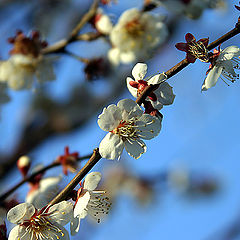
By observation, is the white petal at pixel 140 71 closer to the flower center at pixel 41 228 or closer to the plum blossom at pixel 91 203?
the plum blossom at pixel 91 203

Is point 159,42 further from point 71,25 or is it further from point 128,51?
point 71,25

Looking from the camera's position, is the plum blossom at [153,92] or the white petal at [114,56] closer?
the plum blossom at [153,92]

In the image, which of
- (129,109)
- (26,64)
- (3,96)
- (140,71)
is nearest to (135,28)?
(26,64)

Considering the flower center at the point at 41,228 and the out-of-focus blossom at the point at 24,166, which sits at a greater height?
the out-of-focus blossom at the point at 24,166

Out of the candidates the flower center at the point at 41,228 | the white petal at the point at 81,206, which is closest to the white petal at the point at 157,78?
the white petal at the point at 81,206

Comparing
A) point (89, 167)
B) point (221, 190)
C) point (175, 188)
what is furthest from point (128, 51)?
point (221, 190)

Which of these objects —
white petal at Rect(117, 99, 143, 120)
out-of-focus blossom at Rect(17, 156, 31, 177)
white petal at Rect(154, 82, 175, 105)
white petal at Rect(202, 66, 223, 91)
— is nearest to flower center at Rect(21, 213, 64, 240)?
white petal at Rect(117, 99, 143, 120)
